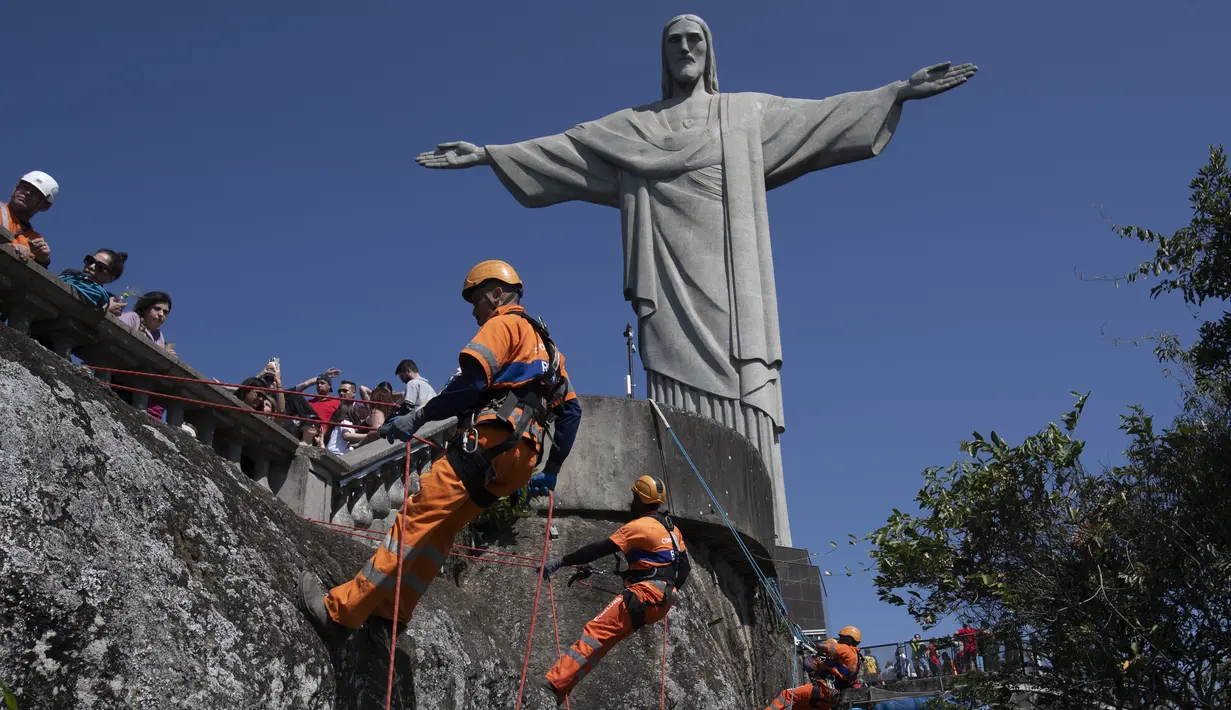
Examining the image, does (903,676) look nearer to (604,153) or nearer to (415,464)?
(604,153)

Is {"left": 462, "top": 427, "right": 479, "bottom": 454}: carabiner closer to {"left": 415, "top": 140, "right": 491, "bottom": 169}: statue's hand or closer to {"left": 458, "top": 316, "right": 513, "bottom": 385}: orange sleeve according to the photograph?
{"left": 458, "top": 316, "right": 513, "bottom": 385}: orange sleeve

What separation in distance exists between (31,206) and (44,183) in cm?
13

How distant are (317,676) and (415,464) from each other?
3481 mm

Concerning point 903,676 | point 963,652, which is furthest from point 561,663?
point 903,676

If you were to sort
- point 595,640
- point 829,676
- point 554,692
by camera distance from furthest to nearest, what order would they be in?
point 829,676 < point 595,640 < point 554,692

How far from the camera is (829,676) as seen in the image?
988 centimetres

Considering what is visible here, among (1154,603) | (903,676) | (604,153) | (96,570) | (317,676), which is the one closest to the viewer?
(96,570)

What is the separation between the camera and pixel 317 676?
504 centimetres

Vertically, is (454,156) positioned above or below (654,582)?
above

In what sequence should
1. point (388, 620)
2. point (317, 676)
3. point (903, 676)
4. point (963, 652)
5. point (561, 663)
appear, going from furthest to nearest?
point (903, 676) < point (963, 652) < point (561, 663) < point (388, 620) < point (317, 676)

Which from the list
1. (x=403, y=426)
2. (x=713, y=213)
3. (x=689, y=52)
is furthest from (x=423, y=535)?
(x=689, y=52)

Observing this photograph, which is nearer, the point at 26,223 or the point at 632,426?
the point at 26,223

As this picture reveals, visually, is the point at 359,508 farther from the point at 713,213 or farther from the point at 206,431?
the point at 713,213

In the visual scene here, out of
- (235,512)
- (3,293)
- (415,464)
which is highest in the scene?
(415,464)
